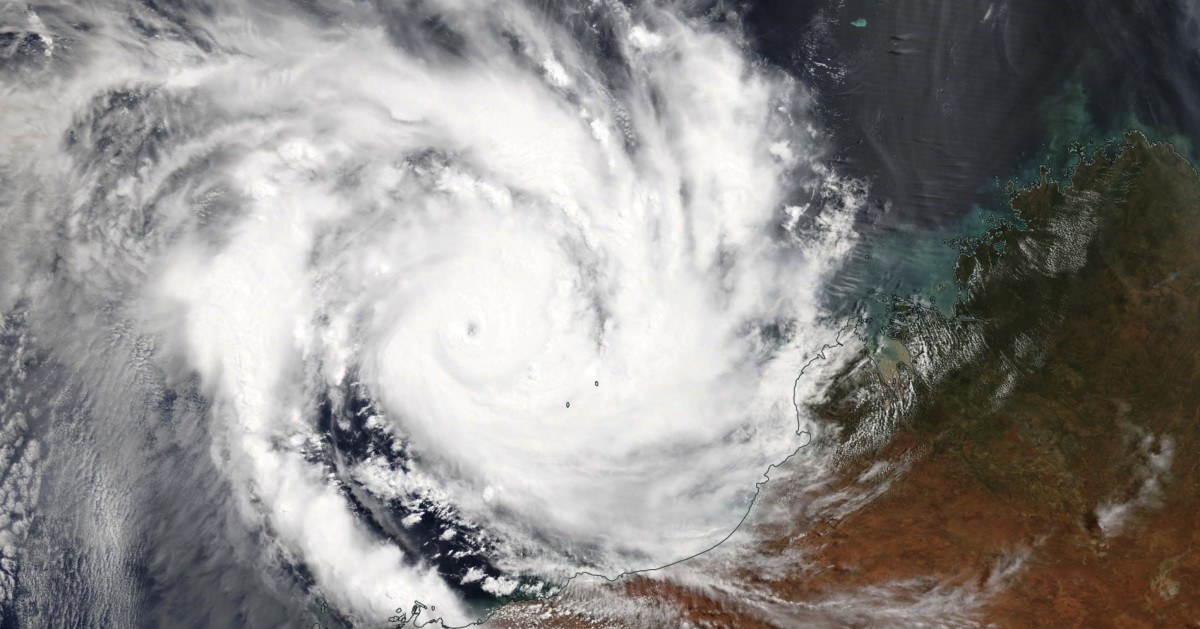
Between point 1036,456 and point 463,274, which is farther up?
point 1036,456

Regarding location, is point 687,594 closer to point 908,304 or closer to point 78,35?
point 908,304

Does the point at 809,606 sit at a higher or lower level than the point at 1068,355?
lower

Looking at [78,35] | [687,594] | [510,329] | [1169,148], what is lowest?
[687,594]

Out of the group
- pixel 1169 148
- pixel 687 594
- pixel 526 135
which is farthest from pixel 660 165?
pixel 1169 148

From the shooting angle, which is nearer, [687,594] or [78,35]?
[78,35]

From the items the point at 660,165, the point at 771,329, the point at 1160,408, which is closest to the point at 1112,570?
the point at 1160,408

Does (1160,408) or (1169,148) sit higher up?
(1169,148)

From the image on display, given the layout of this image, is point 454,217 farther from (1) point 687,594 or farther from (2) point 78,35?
(1) point 687,594

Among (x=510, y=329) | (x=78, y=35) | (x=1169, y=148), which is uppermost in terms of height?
(x=1169, y=148)

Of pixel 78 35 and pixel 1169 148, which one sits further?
pixel 1169 148
